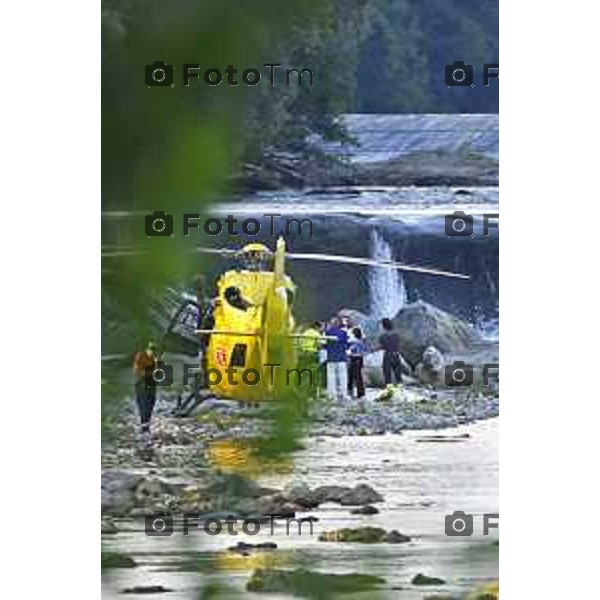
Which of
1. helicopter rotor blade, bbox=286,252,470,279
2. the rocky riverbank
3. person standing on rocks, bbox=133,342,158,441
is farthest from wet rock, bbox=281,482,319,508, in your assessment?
the rocky riverbank

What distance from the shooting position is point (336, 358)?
251 cm

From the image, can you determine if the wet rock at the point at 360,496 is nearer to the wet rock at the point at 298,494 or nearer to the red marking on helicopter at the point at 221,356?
the wet rock at the point at 298,494

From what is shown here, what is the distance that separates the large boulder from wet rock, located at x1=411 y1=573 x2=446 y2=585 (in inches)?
12.2

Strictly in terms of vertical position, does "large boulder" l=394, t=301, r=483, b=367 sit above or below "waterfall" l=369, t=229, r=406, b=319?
below

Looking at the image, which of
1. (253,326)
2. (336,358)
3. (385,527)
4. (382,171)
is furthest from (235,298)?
(385,527)

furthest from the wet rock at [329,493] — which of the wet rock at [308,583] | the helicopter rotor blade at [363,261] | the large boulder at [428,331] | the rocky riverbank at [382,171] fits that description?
the rocky riverbank at [382,171]

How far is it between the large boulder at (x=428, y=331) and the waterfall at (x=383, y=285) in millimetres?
20

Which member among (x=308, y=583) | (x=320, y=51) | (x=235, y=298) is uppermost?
(x=320, y=51)

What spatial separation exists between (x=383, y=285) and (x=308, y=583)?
0.45 metres

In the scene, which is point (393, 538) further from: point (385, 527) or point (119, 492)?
point (119, 492)

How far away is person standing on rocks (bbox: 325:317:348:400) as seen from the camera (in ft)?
8.23

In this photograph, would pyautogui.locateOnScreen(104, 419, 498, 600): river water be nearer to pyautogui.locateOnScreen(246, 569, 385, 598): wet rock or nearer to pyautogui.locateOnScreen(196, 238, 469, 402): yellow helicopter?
pyautogui.locateOnScreen(246, 569, 385, 598): wet rock
